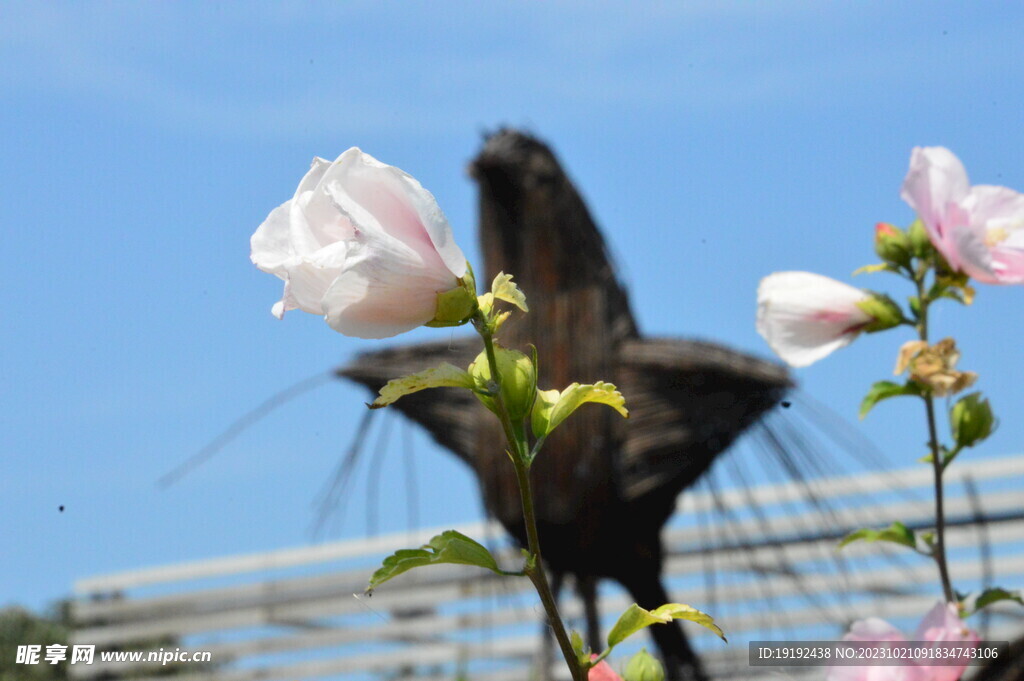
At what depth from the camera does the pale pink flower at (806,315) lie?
0.82m

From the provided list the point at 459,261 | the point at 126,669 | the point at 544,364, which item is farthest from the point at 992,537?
the point at 126,669

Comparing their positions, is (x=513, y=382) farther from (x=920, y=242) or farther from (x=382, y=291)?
(x=920, y=242)

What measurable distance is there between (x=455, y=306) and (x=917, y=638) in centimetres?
39

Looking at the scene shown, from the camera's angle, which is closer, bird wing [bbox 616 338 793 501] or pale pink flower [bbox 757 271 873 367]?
pale pink flower [bbox 757 271 873 367]

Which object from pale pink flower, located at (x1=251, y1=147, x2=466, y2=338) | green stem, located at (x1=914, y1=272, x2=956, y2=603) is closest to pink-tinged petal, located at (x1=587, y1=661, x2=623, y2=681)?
pale pink flower, located at (x1=251, y1=147, x2=466, y2=338)

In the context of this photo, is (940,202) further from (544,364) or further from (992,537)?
(992,537)

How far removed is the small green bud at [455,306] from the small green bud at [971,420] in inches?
20.5

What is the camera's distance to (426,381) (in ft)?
1.51

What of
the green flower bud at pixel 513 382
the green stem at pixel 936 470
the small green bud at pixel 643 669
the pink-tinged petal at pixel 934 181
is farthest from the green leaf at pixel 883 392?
the green flower bud at pixel 513 382

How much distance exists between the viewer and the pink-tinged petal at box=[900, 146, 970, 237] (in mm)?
763

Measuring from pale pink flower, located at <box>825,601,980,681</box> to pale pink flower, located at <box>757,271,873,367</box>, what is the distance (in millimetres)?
239

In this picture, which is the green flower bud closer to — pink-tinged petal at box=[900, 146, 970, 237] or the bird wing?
pink-tinged petal at box=[900, 146, 970, 237]

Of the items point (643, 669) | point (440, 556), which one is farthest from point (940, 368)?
point (440, 556)

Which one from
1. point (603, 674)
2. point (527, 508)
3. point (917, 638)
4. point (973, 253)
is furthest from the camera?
point (973, 253)
